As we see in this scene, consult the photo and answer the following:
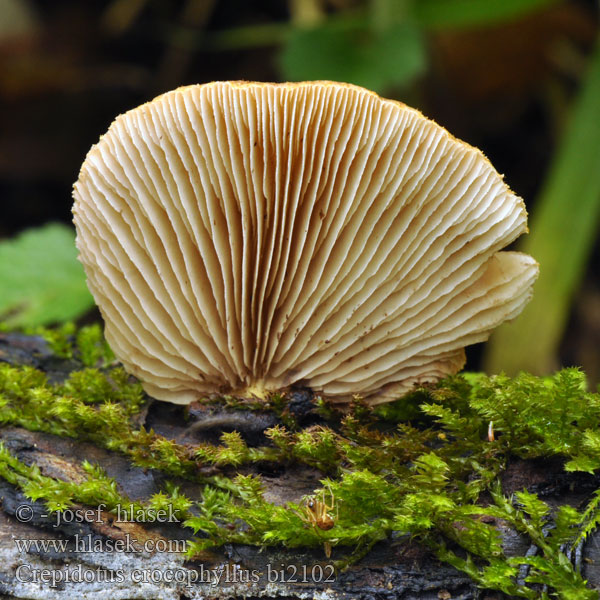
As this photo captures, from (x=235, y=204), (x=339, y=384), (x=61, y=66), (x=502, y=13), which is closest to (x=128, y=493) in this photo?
(x=339, y=384)

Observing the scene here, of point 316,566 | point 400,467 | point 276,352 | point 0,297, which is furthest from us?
point 0,297

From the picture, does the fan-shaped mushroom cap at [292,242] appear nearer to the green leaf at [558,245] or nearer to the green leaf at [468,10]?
the green leaf at [558,245]

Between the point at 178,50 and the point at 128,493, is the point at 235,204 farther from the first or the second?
the point at 178,50

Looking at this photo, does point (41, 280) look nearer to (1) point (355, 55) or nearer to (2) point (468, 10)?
(1) point (355, 55)

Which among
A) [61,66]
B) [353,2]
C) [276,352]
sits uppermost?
[353,2]

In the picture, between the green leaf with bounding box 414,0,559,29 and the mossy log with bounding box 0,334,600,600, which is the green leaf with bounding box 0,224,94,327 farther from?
the green leaf with bounding box 414,0,559,29

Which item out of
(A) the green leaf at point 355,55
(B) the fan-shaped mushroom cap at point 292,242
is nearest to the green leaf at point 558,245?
(A) the green leaf at point 355,55
